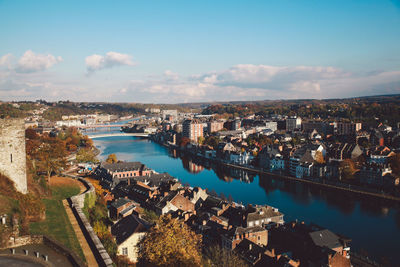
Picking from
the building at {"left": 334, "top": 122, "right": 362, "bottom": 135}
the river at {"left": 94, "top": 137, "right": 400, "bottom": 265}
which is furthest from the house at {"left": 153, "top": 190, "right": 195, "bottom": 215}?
the building at {"left": 334, "top": 122, "right": 362, "bottom": 135}

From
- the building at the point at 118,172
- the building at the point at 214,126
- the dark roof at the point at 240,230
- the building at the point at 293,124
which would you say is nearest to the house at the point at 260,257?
the dark roof at the point at 240,230

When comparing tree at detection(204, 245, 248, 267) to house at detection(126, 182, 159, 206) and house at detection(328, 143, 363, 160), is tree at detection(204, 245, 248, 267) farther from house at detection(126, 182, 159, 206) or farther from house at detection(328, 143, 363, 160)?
house at detection(328, 143, 363, 160)

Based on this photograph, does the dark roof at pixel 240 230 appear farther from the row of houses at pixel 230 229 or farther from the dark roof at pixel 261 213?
the dark roof at pixel 261 213

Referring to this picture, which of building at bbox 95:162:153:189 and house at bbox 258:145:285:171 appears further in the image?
house at bbox 258:145:285:171

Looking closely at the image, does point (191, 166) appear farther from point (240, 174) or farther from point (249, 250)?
point (249, 250)

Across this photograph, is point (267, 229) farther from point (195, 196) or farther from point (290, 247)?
point (195, 196)

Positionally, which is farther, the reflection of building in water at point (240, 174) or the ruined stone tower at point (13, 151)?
the reflection of building in water at point (240, 174)

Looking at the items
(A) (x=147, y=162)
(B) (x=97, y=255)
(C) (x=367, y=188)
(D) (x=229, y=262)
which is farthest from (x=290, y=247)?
(A) (x=147, y=162)

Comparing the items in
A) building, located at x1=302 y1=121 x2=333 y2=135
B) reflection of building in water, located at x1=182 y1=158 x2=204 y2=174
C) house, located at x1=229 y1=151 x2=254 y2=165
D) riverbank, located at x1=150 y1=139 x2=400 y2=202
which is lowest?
reflection of building in water, located at x1=182 y1=158 x2=204 y2=174
